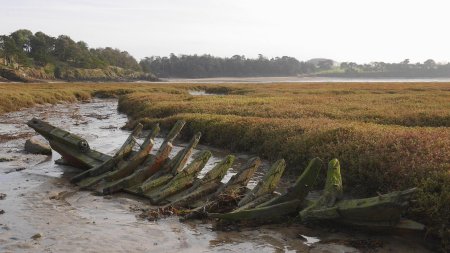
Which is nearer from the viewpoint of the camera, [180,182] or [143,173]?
[180,182]

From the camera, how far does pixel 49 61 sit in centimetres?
13025

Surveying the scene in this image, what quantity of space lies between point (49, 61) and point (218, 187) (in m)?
131

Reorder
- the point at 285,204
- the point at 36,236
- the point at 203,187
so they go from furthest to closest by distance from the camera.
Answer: the point at 203,187 → the point at 285,204 → the point at 36,236

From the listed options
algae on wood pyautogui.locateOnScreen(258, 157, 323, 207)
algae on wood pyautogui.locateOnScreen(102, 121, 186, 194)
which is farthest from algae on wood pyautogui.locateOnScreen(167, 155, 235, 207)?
algae on wood pyautogui.locateOnScreen(258, 157, 323, 207)

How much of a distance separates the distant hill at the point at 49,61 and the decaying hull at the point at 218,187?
98.2 meters

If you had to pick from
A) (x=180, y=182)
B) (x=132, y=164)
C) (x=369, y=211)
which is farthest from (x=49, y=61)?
(x=369, y=211)

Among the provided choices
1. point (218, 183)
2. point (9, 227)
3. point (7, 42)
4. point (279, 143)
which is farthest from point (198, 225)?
point (7, 42)

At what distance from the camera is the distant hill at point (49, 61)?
115 metres

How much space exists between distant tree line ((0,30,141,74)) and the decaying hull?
114068mm

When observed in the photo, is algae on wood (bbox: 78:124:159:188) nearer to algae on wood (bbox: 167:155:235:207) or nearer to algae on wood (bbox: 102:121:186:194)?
algae on wood (bbox: 102:121:186:194)

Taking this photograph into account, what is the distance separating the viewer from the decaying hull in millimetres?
8469

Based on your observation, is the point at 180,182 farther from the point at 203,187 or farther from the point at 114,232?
the point at 114,232

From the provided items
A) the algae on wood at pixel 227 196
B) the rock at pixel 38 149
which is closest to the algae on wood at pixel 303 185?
the algae on wood at pixel 227 196

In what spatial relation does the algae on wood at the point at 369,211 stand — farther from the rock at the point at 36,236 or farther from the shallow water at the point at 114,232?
the rock at the point at 36,236
